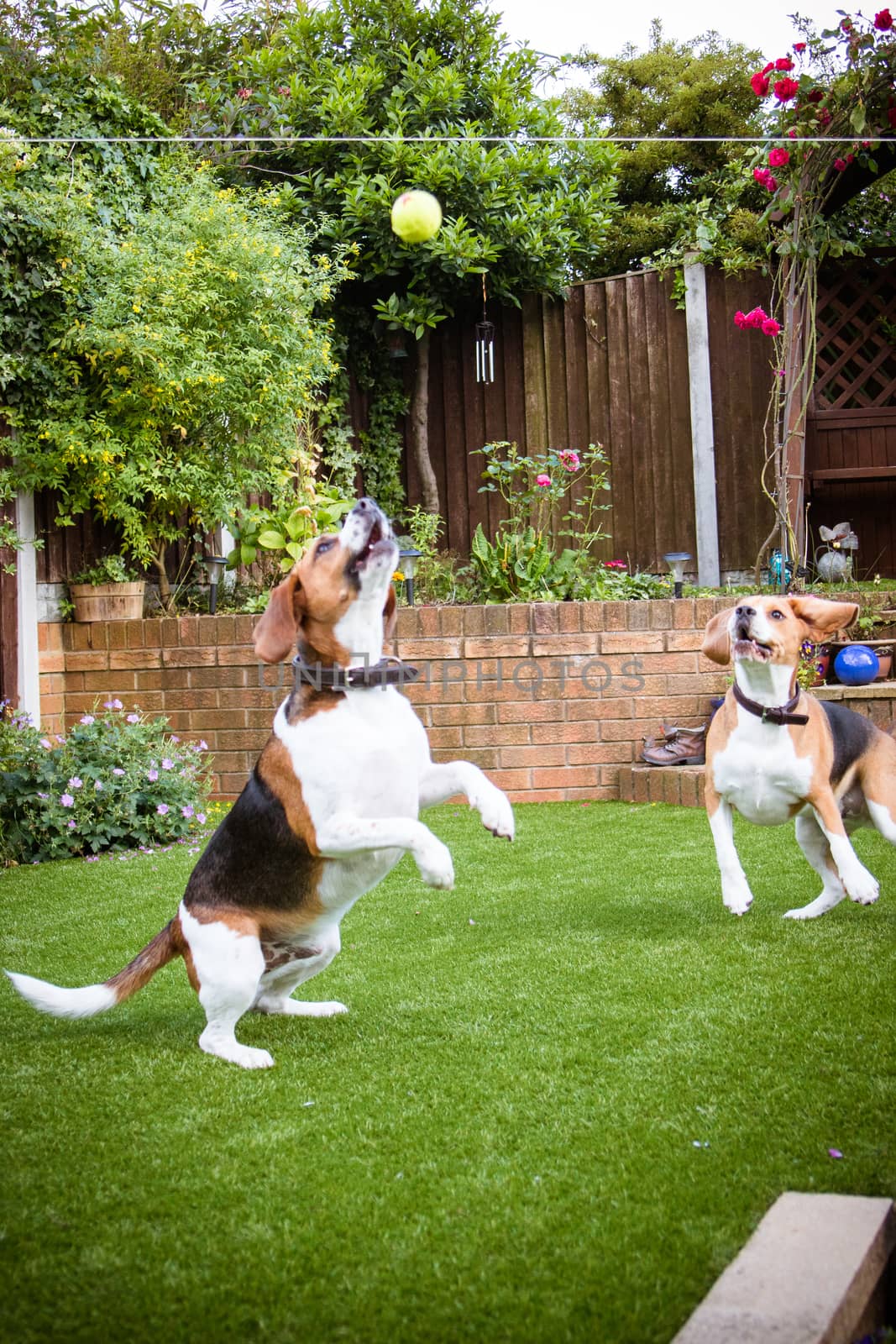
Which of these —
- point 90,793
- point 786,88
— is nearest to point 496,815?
point 90,793

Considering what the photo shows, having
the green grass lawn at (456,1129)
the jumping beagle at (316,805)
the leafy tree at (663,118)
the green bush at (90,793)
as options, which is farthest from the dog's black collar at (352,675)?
the leafy tree at (663,118)

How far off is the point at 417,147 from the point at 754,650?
7736 millimetres

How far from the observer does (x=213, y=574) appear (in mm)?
9031

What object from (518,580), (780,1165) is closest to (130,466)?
(518,580)

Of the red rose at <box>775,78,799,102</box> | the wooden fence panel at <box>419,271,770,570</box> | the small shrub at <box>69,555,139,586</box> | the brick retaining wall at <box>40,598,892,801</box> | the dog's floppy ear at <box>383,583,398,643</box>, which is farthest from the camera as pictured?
the wooden fence panel at <box>419,271,770,570</box>

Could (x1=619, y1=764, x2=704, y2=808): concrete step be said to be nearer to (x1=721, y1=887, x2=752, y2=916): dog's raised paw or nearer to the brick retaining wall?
the brick retaining wall

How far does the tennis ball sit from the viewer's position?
650 cm

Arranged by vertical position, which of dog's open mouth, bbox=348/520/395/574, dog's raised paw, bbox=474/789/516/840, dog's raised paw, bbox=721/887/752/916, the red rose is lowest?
dog's raised paw, bbox=721/887/752/916

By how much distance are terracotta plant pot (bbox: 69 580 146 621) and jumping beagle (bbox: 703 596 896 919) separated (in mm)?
5333

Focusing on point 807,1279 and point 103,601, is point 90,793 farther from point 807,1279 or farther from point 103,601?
point 807,1279

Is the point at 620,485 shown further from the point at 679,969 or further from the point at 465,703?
the point at 679,969

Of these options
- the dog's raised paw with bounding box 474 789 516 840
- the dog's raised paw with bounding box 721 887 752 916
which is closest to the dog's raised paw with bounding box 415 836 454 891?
the dog's raised paw with bounding box 474 789 516 840

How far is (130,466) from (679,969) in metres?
5.84

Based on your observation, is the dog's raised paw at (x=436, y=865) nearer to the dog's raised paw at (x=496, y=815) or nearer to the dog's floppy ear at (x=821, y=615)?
the dog's raised paw at (x=496, y=815)
